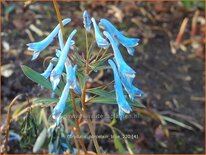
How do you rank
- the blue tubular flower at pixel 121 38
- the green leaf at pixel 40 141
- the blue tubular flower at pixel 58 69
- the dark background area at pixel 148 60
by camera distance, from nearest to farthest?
the blue tubular flower at pixel 58 69 < the blue tubular flower at pixel 121 38 < the green leaf at pixel 40 141 < the dark background area at pixel 148 60

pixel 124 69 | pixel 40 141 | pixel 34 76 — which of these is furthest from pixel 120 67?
pixel 40 141

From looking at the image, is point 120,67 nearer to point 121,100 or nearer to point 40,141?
point 121,100

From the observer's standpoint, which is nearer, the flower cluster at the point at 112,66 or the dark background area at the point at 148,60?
the flower cluster at the point at 112,66

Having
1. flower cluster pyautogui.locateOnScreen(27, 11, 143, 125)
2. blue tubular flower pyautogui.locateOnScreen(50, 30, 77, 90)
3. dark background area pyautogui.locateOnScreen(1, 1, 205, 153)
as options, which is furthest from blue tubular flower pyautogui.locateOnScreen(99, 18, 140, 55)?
dark background area pyautogui.locateOnScreen(1, 1, 205, 153)

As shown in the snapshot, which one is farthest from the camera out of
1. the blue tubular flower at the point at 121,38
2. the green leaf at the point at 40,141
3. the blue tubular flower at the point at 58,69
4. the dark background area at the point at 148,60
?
the dark background area at the point at 148,60

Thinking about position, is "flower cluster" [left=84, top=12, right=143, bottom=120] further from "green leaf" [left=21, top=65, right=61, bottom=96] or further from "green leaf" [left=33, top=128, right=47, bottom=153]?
"green leaf" [left=33, top=128, right=47, bottom=153]

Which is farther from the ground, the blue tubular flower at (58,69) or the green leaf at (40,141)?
the blue tubular flower at (58,69)

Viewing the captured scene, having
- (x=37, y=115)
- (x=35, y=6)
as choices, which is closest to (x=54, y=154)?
(x=37, y=115)

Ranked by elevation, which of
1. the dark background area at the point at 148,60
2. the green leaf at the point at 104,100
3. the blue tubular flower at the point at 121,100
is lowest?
the dark background area at the point at 148,60

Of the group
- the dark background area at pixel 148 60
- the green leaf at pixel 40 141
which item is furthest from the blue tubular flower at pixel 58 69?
the dark background area at pixel 148 60

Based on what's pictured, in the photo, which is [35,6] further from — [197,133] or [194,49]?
[197,133]

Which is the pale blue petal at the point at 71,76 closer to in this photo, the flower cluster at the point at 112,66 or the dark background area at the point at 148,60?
the flower cluster at the point at 112,66
